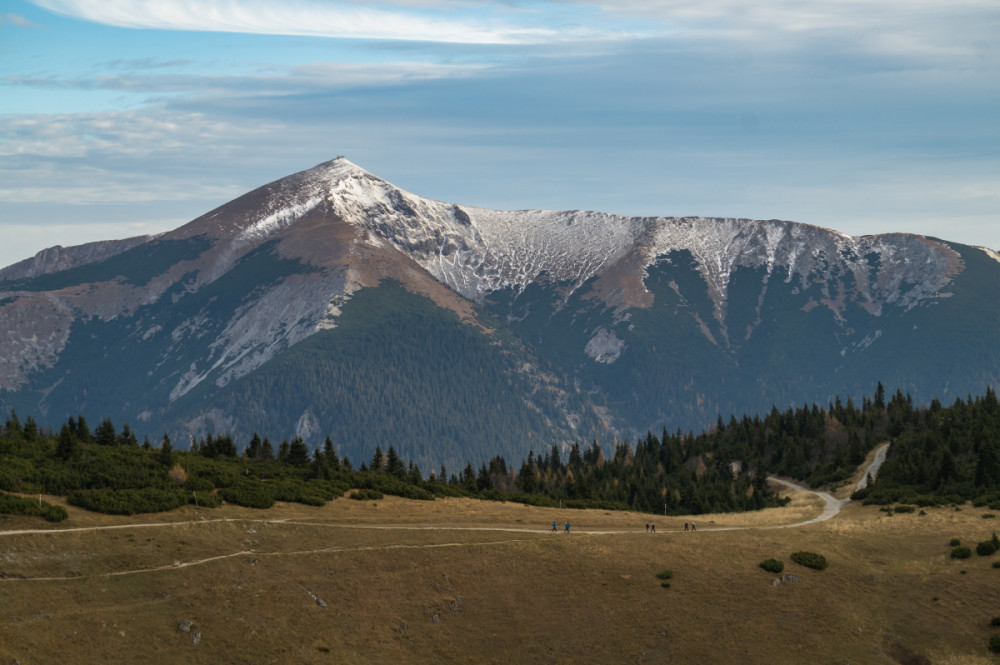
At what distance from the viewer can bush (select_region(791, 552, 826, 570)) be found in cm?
10325

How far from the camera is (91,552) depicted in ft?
283

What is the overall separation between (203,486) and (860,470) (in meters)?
123

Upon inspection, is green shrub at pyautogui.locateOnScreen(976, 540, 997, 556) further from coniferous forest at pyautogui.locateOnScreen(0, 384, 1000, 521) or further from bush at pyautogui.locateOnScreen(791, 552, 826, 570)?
coniferous forest at pyautogui.locateOnScreen(0, 384, 1000, 521)

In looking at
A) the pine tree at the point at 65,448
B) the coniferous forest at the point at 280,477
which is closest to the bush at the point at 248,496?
the coniferous forest at the point at 280,477

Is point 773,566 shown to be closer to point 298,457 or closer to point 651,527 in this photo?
point 651,527

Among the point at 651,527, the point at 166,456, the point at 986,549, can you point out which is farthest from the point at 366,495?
the point at 986,549

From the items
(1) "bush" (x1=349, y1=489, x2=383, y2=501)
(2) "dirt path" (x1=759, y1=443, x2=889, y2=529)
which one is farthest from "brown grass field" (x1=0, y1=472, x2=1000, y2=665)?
(2) "dirt path" (x1=759, y1=443, x2=889, y2=529)

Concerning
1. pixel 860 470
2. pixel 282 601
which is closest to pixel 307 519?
pixel 282 601

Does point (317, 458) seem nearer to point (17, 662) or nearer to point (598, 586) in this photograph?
point (598, 586)

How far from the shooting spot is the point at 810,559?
342ft

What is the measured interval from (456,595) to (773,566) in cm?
3139

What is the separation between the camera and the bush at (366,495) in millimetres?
127812

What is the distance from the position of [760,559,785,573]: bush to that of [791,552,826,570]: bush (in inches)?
94.3

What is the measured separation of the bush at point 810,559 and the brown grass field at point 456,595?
3.10 feet
